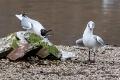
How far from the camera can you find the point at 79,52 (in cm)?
709

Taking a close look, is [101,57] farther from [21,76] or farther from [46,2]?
[46,2]

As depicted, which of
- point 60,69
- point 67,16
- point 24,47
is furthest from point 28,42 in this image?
point 67,16

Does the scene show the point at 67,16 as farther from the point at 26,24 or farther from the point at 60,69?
the point at 60,69

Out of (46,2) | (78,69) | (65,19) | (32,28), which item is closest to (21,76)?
(78,69)

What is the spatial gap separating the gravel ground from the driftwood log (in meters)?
0.10

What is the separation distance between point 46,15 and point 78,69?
22.7ft

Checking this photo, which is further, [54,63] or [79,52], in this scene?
[79,52]

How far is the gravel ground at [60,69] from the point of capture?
5156mm

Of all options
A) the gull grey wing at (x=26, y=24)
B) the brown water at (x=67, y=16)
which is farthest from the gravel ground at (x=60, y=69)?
the brown water at (x=67, y=16)

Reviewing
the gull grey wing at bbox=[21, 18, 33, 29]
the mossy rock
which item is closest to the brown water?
the gull grey wing at bbox=[21, 18, 33, 29]

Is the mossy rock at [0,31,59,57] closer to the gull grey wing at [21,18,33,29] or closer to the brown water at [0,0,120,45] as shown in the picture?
the gull grey wing at [21,18,33,29]

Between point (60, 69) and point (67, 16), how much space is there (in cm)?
686

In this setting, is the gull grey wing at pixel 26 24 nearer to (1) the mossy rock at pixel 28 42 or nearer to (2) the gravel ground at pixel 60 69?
(1) the mossy rock at pixel 28 42

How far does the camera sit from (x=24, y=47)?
5938mm
